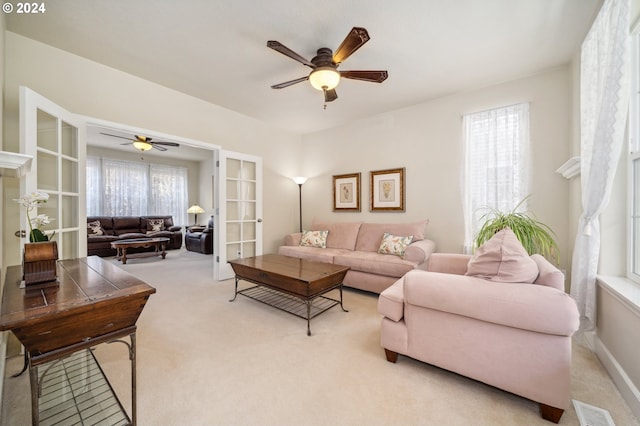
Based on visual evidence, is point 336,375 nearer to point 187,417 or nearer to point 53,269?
point 187,417

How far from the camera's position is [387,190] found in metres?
4.14

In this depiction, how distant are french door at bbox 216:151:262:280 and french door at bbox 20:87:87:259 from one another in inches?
64.6

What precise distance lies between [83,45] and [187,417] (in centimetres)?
339

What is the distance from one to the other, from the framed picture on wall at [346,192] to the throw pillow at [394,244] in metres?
1.03

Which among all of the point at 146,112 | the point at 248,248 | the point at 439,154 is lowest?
the point at 248,248

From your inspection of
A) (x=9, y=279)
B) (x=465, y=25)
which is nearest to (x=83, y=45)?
(x=9, y=279)

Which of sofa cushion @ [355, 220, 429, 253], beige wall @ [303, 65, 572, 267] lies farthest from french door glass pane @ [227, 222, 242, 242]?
sofa cushion @ [355, 220, 429, 253]

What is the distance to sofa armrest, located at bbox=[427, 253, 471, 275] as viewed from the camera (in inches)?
90.4

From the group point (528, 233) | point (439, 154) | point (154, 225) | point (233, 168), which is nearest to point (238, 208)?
point (233, 168)

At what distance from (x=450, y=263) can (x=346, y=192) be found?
2547mm

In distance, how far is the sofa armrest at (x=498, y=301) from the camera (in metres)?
1.29

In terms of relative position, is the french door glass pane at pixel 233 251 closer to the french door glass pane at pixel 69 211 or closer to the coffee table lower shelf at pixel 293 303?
the coffee table lower shelf at pixel 293 303

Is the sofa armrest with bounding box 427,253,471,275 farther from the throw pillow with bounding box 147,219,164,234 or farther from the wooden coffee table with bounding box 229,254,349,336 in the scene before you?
the throw pillow with bounding box 147,219,164,234

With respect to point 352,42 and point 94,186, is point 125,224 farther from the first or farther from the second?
point 352,42
